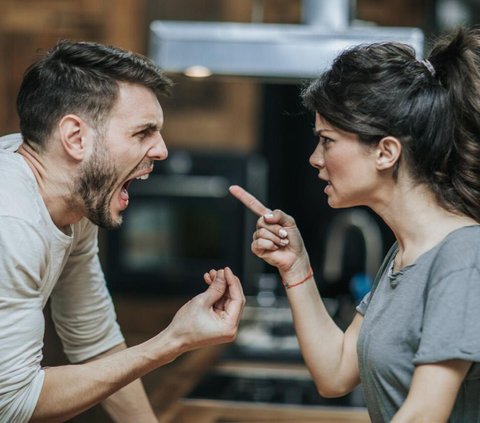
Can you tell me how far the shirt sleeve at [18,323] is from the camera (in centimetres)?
162

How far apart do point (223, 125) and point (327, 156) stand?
3011mm

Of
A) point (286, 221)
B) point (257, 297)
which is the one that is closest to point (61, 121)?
point (286, 221)

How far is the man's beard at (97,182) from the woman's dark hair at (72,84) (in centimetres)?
7

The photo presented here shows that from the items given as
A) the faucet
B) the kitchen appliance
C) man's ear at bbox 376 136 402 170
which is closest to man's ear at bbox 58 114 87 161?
man's ear at bbox 376 136 402 170

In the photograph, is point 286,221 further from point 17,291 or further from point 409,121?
point 17,291

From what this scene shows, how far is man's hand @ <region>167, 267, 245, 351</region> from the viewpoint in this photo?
68.4 inches

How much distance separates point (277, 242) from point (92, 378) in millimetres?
467

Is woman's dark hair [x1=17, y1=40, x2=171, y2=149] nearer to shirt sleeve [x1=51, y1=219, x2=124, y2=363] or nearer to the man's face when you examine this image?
the man's face

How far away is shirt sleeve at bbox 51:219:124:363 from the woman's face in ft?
1.97

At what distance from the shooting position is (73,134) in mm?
1797

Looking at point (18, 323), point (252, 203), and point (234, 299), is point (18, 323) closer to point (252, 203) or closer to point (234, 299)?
point (234, 299)

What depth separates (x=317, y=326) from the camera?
6.16ft

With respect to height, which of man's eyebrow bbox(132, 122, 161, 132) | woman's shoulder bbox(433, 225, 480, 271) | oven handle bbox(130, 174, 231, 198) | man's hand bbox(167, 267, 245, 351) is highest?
man's eyebrow bbox(132, 122, 161, 132)

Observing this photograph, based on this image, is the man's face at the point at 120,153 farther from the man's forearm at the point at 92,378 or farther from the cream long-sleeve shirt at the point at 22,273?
the man's forearm at the point at 92,378
